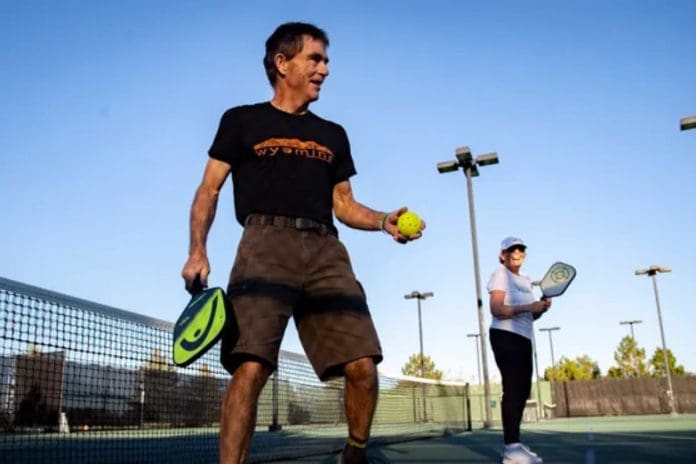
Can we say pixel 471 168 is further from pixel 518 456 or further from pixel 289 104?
pixel 289 104

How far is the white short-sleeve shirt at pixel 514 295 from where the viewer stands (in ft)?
18.3

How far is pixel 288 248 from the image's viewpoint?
3.28m

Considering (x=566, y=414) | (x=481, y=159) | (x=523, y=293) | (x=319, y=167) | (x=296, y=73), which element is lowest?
(x=566, y=414)

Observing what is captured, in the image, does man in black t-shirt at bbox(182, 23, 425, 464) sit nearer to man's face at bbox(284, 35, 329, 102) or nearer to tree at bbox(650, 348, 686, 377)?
man's face at bbox(284, 35, 329, 102)

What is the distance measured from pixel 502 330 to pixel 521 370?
0.36 meters

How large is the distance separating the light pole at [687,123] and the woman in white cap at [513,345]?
11438mm

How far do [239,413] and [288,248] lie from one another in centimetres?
82

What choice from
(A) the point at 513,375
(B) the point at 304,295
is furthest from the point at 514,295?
(B) the point at 304,295

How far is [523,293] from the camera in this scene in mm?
5824

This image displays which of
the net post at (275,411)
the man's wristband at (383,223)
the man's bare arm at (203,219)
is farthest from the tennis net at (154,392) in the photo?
the man's wristband at (383,223)

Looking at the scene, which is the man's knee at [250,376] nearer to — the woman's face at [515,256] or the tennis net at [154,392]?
the tennis net at [154,392]

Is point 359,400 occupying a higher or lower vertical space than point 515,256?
lower

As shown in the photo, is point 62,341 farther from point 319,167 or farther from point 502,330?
point 502,330

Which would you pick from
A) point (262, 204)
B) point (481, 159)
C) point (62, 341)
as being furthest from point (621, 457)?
point (481, 159)
